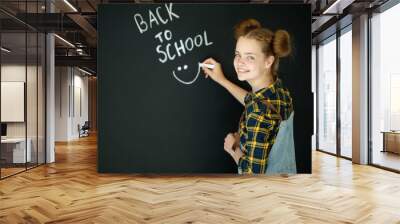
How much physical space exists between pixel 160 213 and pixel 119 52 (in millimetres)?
2960

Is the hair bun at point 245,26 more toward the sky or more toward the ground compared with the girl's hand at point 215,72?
more toward the sky

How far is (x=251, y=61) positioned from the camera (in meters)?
5.85

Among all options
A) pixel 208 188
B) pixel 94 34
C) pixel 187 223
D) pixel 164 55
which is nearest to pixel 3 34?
pixel 164 55

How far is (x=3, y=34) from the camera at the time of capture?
6.67 meters

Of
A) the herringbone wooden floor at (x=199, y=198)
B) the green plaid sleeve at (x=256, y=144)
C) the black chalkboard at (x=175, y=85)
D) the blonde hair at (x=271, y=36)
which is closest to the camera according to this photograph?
the herringbone wooden floor at (x=199, y=198)

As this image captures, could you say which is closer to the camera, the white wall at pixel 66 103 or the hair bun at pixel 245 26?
the hair bun at pixel 245 26

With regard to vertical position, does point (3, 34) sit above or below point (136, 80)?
above

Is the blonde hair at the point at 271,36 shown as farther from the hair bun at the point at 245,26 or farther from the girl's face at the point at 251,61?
the girl's face at the point at 251,61

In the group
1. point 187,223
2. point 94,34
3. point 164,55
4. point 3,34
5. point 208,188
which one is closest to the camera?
point 187,223

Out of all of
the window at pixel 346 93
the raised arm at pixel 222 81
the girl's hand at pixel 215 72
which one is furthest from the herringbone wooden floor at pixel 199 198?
the window at pixel 346 93

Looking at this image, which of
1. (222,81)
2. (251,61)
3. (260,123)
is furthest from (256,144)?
(251,61)

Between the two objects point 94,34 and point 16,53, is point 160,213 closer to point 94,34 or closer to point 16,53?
point 16,53

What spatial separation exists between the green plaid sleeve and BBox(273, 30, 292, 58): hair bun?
1.05m

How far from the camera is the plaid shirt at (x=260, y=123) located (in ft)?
18.8
